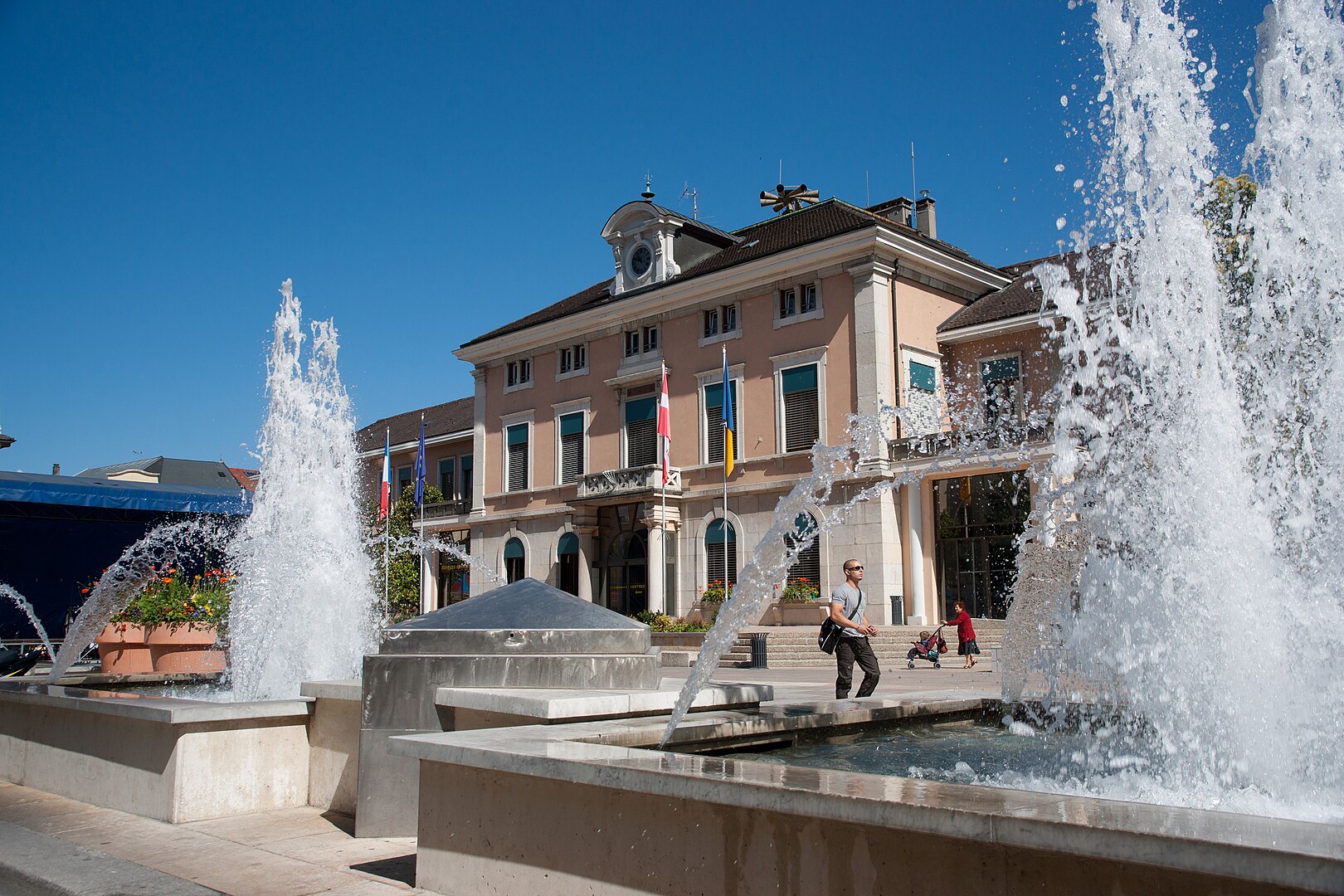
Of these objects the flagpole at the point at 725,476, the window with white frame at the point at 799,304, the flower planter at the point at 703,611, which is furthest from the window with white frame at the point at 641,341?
the flower planter at the point at 703,611

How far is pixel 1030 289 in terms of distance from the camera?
3012cm

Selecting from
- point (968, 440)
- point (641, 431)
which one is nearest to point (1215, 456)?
point (968, 440)

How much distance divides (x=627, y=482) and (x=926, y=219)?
1347cm

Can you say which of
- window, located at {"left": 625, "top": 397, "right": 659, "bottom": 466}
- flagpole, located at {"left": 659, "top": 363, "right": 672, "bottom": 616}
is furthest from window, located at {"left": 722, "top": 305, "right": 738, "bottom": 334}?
window, located at {"left": 625, "top": 397, "right": 659, "bottom": 466}

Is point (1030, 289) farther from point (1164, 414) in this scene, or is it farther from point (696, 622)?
point (1164, 414)

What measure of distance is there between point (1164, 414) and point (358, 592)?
7297 millimetres

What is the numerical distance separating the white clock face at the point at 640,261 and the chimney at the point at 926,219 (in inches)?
361

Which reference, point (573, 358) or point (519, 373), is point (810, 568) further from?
point (519, 373)

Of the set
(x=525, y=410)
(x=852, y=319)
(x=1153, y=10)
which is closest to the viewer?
(x=1153, y=10)

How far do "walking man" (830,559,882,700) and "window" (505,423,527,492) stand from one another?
30.6 metres

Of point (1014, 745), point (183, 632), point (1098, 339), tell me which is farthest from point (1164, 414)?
point (183, 632)

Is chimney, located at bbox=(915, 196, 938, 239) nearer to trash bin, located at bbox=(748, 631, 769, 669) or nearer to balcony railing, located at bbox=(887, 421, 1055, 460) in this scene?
balcony railing, located at bbox=(887, 421, 1055, 460)

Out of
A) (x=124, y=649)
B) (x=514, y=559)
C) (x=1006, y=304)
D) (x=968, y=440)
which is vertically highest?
(x=1006, y=304)

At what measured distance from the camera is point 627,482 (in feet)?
112
